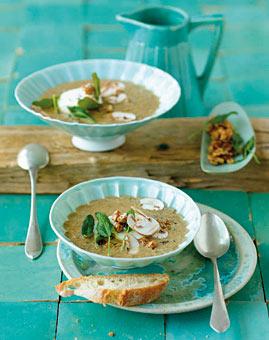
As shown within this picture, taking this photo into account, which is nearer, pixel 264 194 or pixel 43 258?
pixel 43 258

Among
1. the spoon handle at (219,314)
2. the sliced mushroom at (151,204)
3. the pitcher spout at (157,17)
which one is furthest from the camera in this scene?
the pitcher spout at (157,17)

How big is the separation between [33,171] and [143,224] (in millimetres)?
479

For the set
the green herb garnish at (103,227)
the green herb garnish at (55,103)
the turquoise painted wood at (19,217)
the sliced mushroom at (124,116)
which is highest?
the green herb garnish at (103,227)

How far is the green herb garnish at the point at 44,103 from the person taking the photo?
1.95 m

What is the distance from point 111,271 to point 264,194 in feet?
1.90

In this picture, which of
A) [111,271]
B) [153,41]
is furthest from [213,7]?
[111,271]

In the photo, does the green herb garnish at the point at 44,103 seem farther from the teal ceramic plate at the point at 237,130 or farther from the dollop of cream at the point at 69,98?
the teal ceramic plate at the point at 237,130

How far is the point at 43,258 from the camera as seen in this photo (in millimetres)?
1716

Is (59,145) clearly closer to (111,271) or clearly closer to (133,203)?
(133,203)

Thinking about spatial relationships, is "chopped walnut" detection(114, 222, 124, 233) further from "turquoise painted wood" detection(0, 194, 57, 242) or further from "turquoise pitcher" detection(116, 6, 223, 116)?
"turquoise pitcher" detection(116, 6, 223, 116)

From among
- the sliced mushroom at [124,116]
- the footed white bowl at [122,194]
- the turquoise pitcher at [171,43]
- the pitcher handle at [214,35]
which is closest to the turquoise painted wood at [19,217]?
the footed white bowl at [122,194]

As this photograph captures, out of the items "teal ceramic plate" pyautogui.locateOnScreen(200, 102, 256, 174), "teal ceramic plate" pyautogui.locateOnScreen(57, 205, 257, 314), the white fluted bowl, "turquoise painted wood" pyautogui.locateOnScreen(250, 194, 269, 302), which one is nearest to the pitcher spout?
the white fluted bowl

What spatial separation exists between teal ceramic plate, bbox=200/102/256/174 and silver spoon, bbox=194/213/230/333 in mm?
282

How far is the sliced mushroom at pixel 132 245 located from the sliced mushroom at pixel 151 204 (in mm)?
137
